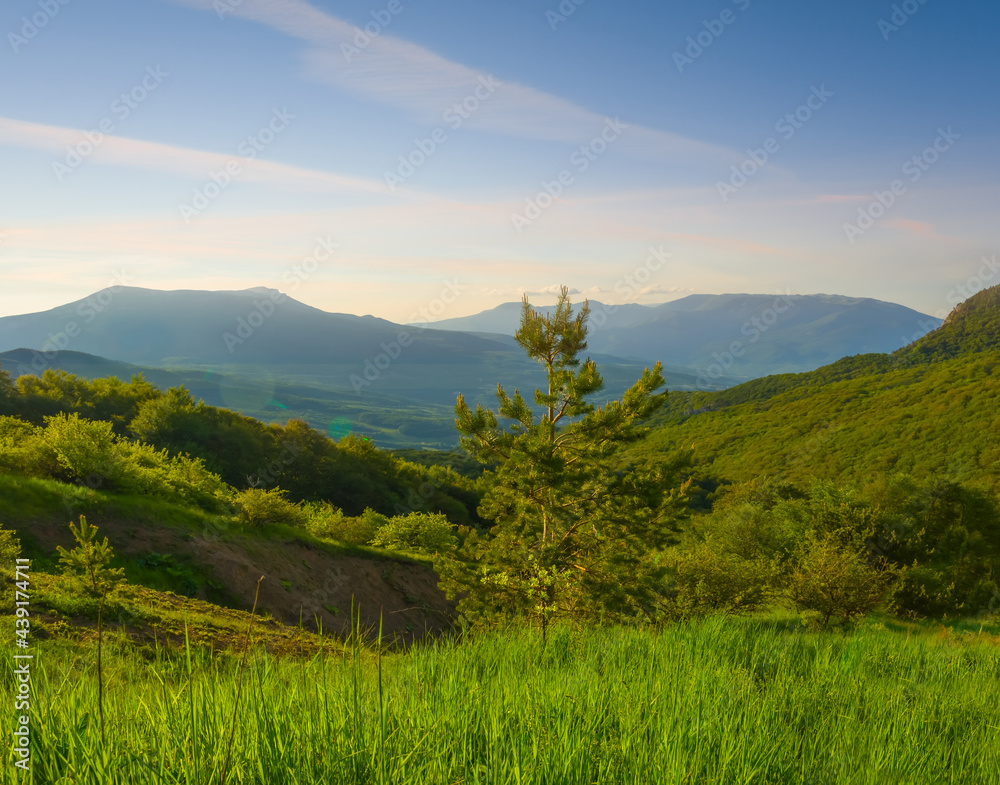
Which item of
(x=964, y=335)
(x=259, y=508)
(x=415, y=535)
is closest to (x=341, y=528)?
(x=415, y=535)

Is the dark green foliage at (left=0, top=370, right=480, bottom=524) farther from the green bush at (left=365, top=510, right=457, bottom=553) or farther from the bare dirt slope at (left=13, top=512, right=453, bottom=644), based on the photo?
the bare dirt slope at (left=13, top=512, right=453, bottom=644)

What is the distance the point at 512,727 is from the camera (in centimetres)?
251

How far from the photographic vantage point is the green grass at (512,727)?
1996mm

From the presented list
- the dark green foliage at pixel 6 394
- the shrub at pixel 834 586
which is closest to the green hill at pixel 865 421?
the shrub at pixel 834 586

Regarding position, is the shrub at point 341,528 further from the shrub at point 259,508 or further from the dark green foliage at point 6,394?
the dark green foliage at point 6,394

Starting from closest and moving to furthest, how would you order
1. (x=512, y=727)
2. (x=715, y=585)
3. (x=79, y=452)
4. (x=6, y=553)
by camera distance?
(x=512, y=727) → (x=6, y=553) → (x=715, y=585) → (x=79, y=452)

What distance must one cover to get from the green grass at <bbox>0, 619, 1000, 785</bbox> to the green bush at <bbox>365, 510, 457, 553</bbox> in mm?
30676

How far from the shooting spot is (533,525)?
559 inches

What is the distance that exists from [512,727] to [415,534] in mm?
33725

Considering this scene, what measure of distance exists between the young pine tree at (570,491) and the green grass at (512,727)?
8.15m

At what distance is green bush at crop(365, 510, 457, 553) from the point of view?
110 feet

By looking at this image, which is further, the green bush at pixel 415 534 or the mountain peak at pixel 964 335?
the mountain peak at pixel 964 335

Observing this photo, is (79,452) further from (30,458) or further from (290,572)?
(290,572)

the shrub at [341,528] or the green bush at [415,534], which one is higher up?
the shrub at [341,528]
